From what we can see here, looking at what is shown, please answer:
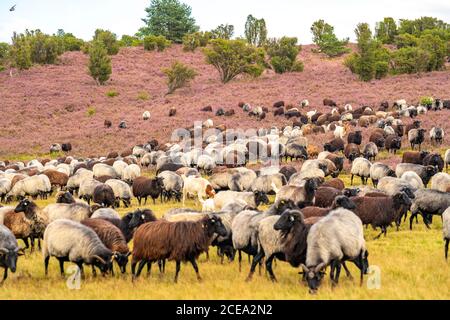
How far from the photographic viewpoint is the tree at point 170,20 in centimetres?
10681

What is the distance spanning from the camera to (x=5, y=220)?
52.9 feet

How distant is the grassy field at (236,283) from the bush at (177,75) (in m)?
55.2

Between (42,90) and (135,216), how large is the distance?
5814 centimetres

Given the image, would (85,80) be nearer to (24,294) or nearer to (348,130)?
(348,130)

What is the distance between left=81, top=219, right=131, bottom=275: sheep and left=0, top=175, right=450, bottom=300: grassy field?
434mm

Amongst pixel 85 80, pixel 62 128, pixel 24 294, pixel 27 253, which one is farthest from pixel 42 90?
pixel 24 294

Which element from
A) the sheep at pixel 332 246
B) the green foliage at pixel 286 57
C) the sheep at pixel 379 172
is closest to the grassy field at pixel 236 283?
the sheep at pixel 332 246

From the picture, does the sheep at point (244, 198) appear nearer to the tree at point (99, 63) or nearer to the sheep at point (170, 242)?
the sheep at point (170, 242)

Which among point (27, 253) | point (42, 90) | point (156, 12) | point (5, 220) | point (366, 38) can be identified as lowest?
point (27, 253)

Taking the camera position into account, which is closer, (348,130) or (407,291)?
(407,291)

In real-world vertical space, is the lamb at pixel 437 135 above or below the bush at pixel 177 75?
below

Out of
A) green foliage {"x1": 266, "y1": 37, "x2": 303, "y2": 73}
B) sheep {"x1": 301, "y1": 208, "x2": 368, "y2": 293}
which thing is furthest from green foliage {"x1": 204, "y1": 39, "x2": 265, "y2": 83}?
sheep {"x1": 301, "y1": 208, "x2": 368, "y2": 293}

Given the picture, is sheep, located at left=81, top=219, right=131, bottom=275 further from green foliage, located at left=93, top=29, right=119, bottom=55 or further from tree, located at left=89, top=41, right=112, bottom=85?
green foliage, located at left=93, top=29, right=119, bottom=55

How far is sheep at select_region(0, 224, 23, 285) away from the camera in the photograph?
12.4 meters
